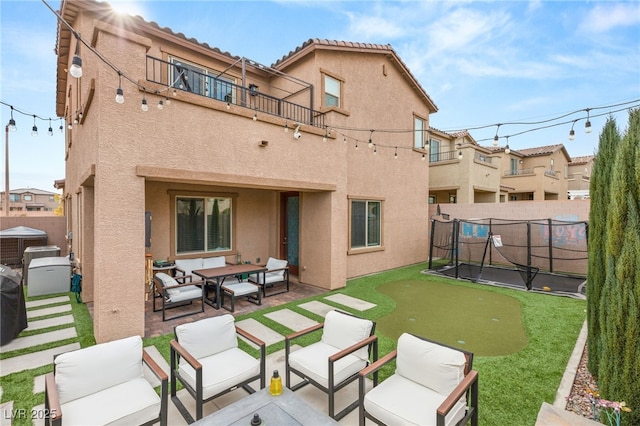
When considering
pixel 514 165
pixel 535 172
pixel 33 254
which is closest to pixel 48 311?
pixel 33 254

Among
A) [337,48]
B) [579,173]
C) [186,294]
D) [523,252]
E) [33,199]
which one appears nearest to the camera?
[186,294]

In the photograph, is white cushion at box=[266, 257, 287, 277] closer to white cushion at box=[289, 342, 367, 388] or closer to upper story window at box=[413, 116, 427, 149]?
white cushion at box=[289, 342, 367, 388]

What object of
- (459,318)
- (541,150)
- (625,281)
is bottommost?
(459,318)

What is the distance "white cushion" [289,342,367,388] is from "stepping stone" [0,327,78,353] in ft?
15.4

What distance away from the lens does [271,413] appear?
8.69ft

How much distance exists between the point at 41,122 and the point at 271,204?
6.20m

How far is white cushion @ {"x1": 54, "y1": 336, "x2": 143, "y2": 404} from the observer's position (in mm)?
2812

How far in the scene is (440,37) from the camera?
8.64 m

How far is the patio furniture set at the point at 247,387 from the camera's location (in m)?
2.61

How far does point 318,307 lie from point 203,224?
4.38 m

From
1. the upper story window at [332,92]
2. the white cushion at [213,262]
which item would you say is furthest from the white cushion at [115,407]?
the upper story window at [332,92]

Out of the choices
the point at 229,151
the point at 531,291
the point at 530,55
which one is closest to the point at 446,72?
the point at 530,55

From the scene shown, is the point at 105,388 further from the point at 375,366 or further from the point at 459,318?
the point at 459,318

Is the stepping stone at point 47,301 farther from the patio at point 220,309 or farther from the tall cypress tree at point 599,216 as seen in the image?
the tall cypress tree at point 599,216
